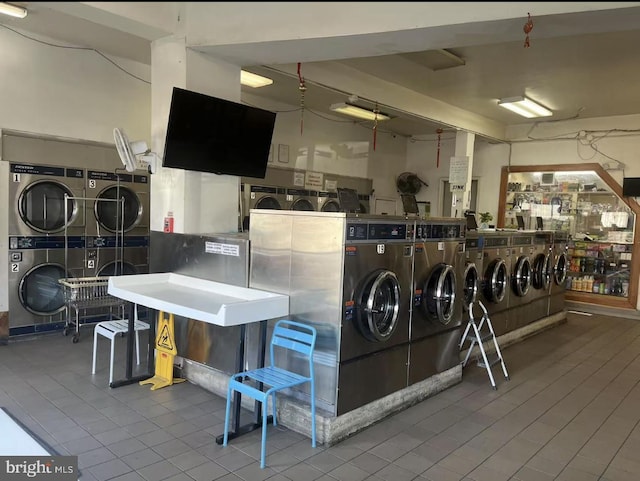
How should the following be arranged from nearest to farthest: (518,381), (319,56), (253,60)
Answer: (319,56)
(253,60)
(518,381)

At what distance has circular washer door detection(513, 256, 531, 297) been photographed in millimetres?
6062

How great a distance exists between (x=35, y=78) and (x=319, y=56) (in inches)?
135

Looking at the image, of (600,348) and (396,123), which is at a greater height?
(396,123)

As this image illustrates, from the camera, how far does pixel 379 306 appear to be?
3.71m

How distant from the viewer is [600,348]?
5.98 m

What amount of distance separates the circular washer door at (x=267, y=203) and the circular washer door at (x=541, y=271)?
13.3 feet

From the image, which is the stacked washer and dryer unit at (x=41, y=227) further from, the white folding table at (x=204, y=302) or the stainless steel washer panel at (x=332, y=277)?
the stainless steel washer panel at (x=332, y=277)

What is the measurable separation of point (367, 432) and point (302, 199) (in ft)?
17.5

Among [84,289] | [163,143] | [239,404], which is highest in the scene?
[163,143]

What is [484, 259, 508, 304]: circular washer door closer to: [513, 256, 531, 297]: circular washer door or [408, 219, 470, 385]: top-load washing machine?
[513, 256, 531, 297]: circular washer door

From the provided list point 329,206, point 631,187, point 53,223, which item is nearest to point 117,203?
point 53,223

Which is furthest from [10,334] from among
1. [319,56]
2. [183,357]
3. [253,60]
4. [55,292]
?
[319,56]

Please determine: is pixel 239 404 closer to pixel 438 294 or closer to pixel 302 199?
pixel 438 294

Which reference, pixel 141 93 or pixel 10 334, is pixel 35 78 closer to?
pixel 141 93
